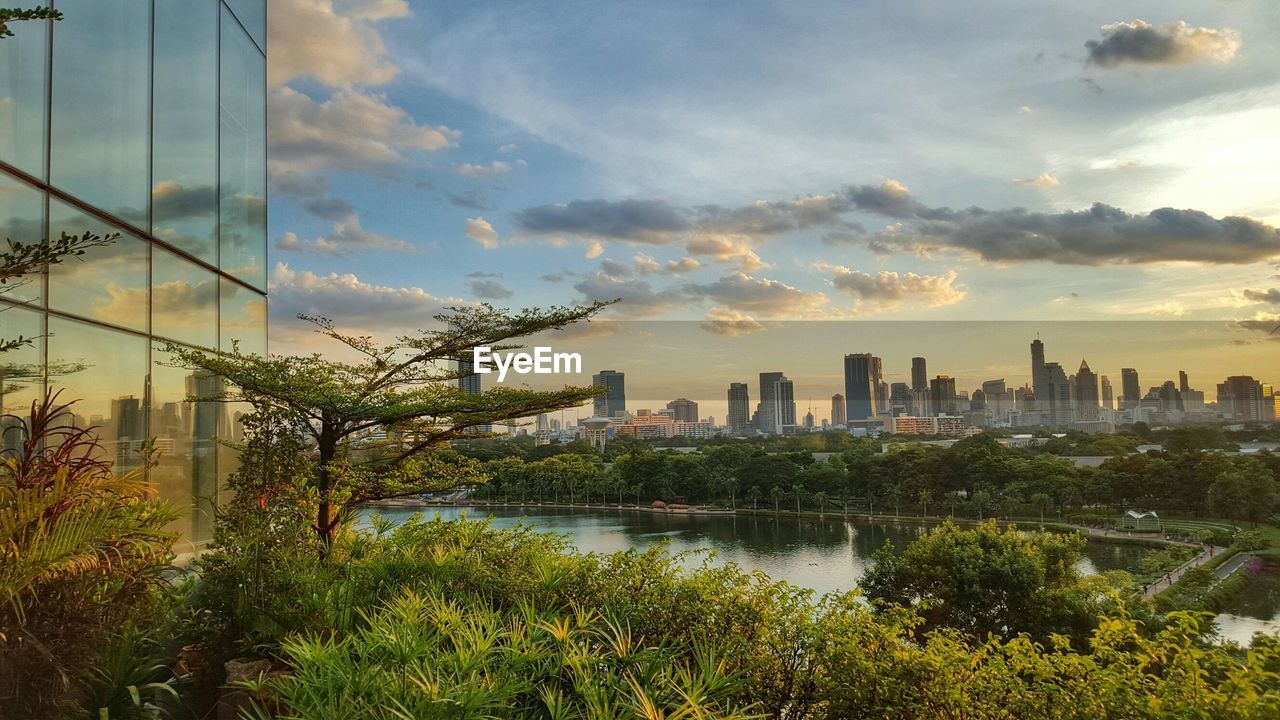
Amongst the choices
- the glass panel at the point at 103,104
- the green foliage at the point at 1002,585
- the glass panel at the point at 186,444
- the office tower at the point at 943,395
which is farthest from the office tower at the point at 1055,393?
the glass panel at the point at 103,104

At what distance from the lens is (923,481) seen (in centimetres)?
3359

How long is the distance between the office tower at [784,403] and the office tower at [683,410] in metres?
9.51

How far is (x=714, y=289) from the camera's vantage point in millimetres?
49844

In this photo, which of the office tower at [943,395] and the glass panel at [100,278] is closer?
the glass panel at [100,278]

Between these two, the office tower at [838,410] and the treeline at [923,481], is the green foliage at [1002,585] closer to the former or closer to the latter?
the treeline at [923,481]

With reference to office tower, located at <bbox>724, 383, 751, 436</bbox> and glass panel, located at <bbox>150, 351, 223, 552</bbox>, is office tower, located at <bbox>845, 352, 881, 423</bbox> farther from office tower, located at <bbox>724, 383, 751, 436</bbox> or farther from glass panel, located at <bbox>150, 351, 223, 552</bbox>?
glass panel, located at <bbox>150, 351, 223, 552</bbox>

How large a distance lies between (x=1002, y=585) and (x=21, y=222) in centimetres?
1380

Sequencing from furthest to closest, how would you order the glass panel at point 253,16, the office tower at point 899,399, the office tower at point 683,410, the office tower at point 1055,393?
the office tower at point 683,410, the office tower at point 899,399, the office tower at point 1055,393, the glass panel at point 253,16

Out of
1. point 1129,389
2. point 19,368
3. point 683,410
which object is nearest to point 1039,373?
point 1129,389

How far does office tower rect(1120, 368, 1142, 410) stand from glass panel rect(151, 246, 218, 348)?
6088 centimetres

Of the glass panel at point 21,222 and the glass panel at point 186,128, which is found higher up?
the glass panel at point 186,128

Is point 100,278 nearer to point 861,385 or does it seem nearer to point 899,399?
point 899,399

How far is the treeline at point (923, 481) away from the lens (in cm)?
2761

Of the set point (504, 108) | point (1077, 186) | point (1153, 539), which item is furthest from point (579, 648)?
point (1077, 186)
